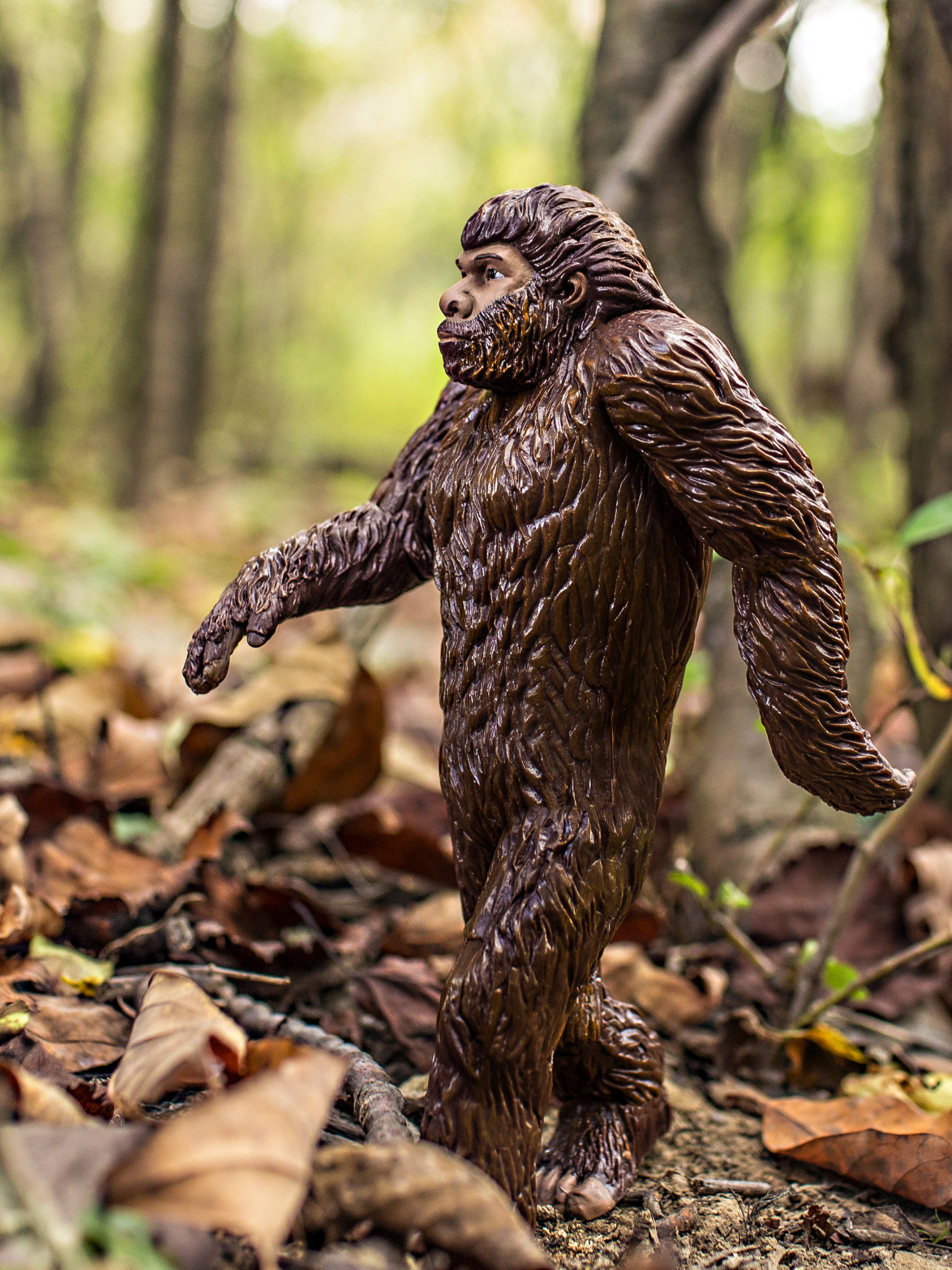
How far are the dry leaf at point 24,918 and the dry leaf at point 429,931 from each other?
0.67m

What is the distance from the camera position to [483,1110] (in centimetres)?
140

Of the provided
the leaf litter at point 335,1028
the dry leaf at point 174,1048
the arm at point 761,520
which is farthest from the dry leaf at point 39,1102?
the arm at point 761,520

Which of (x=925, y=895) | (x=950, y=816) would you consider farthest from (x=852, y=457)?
→ (x=925, y=895)

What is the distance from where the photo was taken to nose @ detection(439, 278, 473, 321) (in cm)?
156

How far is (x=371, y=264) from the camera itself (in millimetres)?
18125

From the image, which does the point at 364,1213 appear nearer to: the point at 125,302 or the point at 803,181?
the point at 803,181

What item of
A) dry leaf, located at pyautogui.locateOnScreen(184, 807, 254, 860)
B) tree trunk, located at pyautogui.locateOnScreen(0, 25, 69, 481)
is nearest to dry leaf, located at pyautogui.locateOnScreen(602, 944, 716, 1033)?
dry leaf, located at pyautogui.locateOnScreen(184, 807, 254, 860)

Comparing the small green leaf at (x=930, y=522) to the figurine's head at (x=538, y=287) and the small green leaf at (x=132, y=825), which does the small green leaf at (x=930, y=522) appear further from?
the small green leaf at (x=132, y=825)

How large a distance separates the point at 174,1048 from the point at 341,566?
28.7 inches

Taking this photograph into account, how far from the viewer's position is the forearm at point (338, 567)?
5.46ft

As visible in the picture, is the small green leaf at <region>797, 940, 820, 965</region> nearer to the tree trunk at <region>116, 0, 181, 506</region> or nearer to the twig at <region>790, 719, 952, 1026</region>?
the twig at <region>790, 719, 952, 1026</region>

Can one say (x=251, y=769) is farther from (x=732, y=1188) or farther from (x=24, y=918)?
(x=732, y=1188)

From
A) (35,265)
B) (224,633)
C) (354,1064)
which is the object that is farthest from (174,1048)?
(35,265)

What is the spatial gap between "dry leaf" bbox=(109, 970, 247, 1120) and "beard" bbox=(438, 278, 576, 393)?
37.4 inches
